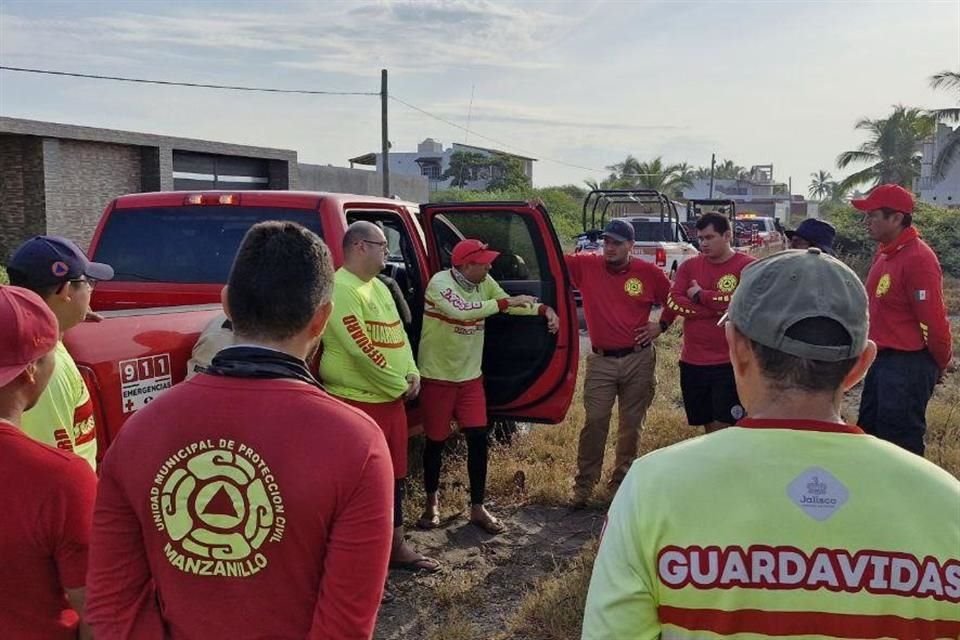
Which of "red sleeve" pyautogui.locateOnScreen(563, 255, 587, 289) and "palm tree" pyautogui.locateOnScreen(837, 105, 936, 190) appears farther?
"palm tree" pyautogui.locateOnScreen(837, 105, 936, 190)

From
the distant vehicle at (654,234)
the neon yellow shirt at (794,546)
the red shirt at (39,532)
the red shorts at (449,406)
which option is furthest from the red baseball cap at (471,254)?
the distant vehicle at (654,234)

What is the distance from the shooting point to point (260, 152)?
71.8ft

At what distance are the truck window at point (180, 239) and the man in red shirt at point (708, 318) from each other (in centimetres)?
236

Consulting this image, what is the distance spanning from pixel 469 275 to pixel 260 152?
18355 mm

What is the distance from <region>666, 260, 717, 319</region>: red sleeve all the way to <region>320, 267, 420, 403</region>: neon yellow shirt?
1976mm

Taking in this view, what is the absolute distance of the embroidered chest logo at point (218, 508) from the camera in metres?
1.54

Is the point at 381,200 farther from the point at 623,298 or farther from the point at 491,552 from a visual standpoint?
the point at 491,552

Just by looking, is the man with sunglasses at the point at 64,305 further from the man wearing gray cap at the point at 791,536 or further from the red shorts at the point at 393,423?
the man wearing gray cap at the point at 791,536

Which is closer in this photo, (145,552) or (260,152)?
(145,552)

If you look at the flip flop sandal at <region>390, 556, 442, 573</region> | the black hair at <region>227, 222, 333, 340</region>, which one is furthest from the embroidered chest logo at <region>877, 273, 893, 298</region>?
the black hair at <region>227, 222, 333, 340</region>

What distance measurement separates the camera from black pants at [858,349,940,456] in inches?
178

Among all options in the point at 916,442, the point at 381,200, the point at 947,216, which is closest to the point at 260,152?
the point at 381,200

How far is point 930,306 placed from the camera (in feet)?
14.5

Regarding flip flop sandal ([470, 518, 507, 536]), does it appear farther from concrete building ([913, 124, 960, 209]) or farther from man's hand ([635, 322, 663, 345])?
concrete building ([913, 124, 960, 209])
